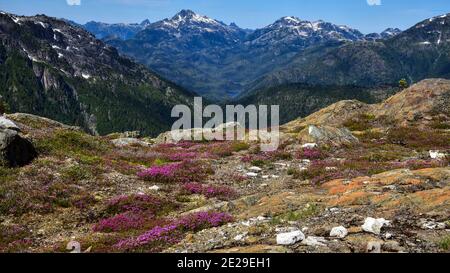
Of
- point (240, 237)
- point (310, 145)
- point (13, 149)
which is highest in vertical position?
point (13, 149)

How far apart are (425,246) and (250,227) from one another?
17.5 ft

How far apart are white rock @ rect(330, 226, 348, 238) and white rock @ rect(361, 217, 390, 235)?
2.06 ft

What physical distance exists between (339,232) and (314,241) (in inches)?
38.4

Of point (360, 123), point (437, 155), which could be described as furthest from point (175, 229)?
point (360, 123)

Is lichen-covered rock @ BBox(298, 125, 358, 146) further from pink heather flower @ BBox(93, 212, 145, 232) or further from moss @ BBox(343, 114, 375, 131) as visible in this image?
pink heather flower @ BBox(93, 212, 145, 232)

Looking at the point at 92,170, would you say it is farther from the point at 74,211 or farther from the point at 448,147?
the point at 448,147

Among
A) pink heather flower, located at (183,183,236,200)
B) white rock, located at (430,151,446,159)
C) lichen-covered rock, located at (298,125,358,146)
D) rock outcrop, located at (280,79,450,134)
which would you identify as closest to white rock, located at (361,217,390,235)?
pink heather flower, located at (183,183,236,200)

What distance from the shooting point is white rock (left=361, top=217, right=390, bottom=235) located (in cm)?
1227

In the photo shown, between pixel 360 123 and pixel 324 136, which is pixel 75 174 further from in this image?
pixel 360 123

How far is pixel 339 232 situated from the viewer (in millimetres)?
12391

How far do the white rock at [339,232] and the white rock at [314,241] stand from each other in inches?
16.7

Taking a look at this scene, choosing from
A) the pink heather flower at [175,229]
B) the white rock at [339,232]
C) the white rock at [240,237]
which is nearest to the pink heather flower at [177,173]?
the pink heather flower at [175,229]
